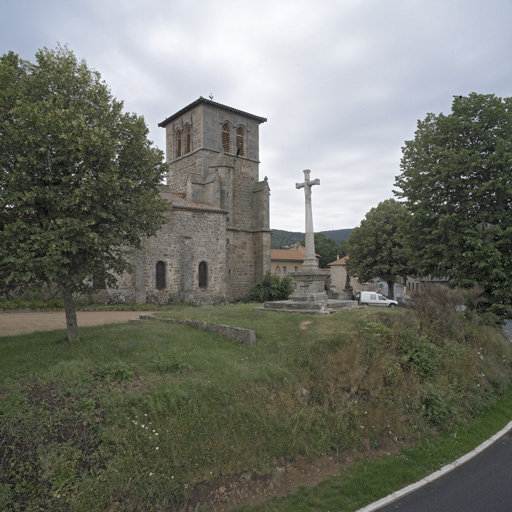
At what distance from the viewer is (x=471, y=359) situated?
34.7ft

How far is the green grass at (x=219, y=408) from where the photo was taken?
5.18m

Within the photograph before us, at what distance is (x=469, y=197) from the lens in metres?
13.8

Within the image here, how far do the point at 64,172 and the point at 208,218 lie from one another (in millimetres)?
18081

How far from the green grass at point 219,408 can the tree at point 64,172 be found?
7.22 ft

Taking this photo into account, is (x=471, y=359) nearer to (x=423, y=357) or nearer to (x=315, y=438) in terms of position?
(x=423, y=357)

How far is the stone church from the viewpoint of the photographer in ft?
78.0

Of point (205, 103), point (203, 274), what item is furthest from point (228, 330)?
point (205, 103)

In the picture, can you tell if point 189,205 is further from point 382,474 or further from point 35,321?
point 382,474

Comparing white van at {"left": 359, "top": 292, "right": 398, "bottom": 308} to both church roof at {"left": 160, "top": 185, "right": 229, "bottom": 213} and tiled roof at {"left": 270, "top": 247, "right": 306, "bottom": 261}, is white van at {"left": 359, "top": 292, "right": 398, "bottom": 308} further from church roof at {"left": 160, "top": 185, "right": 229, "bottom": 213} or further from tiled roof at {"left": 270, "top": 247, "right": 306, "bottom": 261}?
tiled roof at {"left": 270, "top": 247, "right": 306, "bottom": 261}

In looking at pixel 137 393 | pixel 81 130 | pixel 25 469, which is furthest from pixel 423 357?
pixel 81 130

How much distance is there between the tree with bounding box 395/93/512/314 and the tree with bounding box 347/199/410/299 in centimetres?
1470

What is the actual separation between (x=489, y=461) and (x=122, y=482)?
22.3 ft

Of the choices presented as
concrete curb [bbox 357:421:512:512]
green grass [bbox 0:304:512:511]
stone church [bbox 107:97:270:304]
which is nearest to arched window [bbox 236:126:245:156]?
stone church [bbox 107:97:270:304]

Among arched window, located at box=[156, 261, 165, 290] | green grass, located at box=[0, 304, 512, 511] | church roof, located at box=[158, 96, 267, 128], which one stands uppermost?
church roof, located at box=[158, 96, 267, 128]
